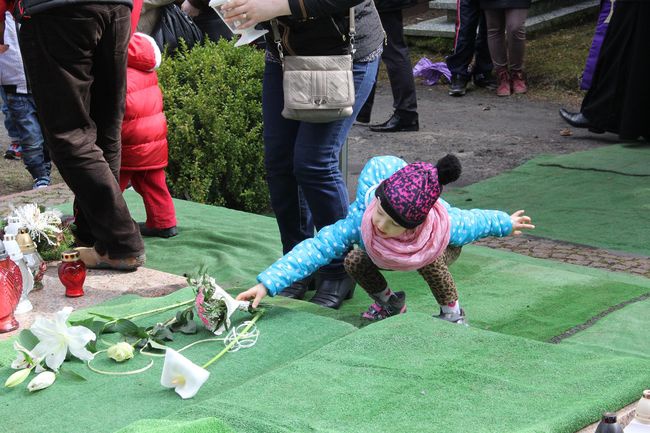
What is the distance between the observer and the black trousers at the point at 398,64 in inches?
327

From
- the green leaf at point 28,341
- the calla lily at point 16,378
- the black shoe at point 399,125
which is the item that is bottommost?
the black shoe at point 399,125

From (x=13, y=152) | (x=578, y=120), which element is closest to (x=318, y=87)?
(x=578, y=120)

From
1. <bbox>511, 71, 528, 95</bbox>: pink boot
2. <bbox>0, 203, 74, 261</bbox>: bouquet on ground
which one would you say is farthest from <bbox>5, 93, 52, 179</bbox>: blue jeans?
<bbox>511, 71, 528, 95</bbox>: pink boot

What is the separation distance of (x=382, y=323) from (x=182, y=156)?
9.84 ft

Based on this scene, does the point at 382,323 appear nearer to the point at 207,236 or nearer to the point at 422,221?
the point at 422,221

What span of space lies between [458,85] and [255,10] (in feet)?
23.4

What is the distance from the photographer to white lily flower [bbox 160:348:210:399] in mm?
2838

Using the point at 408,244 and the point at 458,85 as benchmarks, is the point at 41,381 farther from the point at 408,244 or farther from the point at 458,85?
the point at 458,85

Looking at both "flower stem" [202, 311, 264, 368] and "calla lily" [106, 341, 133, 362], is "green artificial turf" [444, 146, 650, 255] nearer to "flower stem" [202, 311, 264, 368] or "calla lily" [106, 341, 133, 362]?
"flower stem" [202, 311, 264, 368]

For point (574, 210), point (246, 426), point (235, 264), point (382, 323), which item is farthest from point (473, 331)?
point (574, 210)

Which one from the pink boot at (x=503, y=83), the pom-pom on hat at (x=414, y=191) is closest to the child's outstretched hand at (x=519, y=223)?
the pom-pom on hat at (x=414, y=191)

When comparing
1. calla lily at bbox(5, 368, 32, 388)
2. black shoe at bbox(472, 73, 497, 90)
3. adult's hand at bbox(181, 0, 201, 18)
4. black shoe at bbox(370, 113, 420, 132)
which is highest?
adult's hand at bbox(181, 0, 201, 18)

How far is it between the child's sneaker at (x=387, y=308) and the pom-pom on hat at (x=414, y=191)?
1.80ft

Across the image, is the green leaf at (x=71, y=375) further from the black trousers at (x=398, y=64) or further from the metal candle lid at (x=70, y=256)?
the black trousers at (x=398, y=64)
